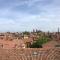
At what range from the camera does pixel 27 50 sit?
687cm

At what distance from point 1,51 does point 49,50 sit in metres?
1.63

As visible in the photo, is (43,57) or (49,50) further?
(49,50)

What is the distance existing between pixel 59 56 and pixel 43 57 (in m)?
0.50

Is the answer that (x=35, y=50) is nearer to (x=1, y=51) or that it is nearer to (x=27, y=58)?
(x=27, y=58)

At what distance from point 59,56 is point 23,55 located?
1119 mm

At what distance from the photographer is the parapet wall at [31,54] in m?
6.42

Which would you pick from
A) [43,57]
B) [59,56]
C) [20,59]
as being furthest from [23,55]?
[59,56]

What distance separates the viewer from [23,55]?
6520 millimetres

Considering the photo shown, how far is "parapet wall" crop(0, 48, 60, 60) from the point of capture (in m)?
6.42

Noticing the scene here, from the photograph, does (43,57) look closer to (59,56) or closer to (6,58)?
(59,56)

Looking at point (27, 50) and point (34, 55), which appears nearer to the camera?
point (34, 55)

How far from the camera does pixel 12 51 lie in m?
6.80

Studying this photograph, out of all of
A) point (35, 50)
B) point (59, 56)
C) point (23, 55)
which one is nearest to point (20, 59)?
point (23, 55)

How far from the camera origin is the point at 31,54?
6570 mm
